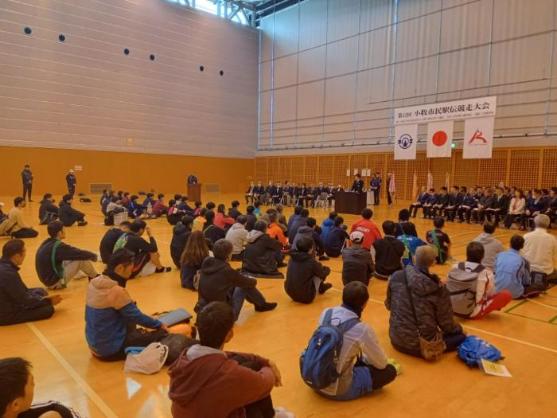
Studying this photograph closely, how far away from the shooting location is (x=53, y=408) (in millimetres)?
1804

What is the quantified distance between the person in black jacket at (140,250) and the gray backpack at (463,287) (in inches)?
174

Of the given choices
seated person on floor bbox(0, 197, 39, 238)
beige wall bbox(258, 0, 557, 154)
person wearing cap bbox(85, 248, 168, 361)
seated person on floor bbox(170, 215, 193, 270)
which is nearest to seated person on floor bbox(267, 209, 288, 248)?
seated person on floor bbox(170, 215, 193, 270)

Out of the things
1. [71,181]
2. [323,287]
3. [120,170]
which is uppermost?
[120,170]

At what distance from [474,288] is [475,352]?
1101 millimetres

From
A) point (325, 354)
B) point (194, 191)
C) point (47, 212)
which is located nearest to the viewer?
point (325, 354)

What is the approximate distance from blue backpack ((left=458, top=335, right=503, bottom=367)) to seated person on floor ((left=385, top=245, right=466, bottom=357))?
97 mm

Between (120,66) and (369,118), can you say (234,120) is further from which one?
(369,118)

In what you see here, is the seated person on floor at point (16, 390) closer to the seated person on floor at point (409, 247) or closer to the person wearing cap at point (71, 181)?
the seated person on floor at point (409, 247)

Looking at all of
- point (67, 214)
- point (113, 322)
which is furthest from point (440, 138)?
point (113, 322)

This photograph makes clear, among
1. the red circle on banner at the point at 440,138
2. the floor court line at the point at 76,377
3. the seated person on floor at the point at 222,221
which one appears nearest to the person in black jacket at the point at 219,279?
the floor court line at the point at 76,377

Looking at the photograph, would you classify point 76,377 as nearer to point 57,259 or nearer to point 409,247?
point 57,259

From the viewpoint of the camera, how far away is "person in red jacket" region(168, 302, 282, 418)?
2061 millimetres

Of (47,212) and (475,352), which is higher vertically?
(47,212)

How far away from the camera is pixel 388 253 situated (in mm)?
6672
